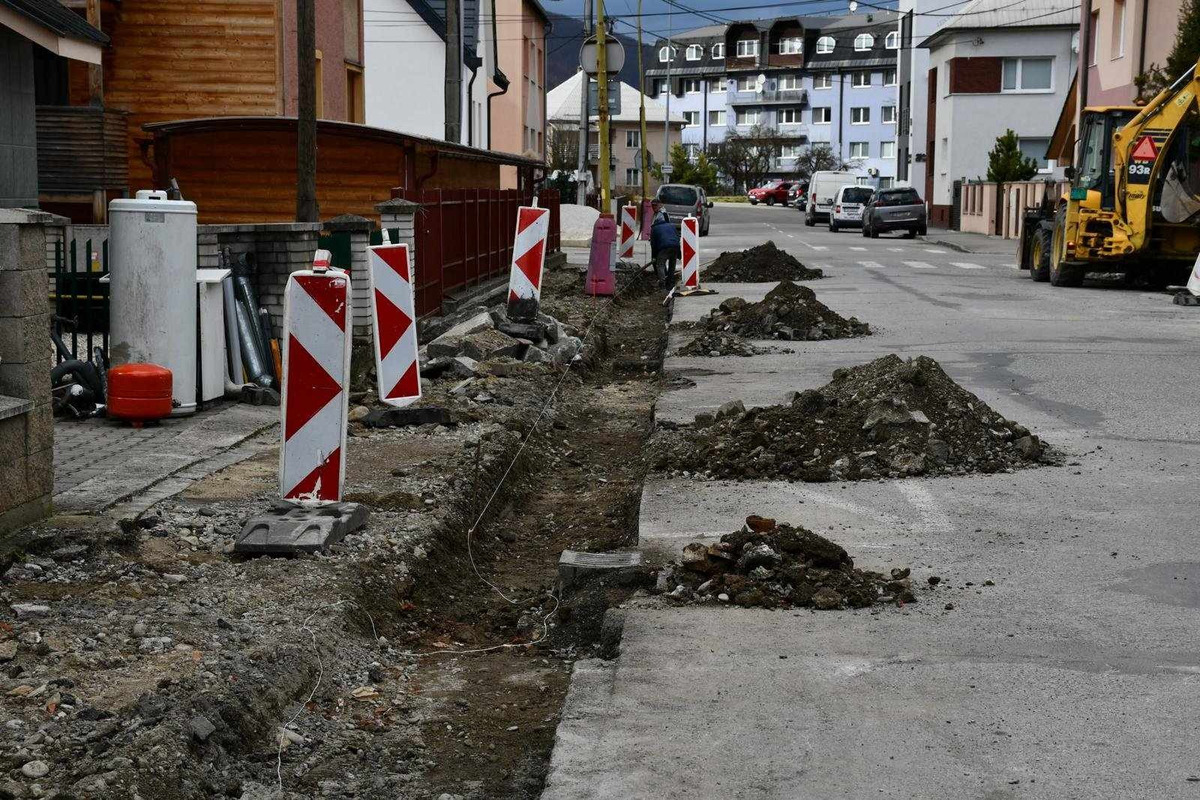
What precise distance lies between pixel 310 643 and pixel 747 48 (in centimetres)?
12759

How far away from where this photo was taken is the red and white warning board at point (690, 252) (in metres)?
23.8

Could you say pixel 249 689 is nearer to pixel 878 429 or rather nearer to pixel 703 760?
pixel 703 760

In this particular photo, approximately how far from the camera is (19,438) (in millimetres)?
6645

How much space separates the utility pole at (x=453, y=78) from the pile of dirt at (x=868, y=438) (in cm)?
1960

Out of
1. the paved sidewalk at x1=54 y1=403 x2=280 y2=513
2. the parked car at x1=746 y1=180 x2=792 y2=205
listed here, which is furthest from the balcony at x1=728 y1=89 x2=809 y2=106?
the paved sidewalk at x1=54 y1=403 x2=280 y2=513

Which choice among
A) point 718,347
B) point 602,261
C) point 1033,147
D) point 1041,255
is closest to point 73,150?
point 602,261

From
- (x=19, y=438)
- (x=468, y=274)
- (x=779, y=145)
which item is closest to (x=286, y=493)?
(x=19, y=438)

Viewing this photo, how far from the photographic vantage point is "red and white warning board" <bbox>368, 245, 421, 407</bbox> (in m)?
10.5

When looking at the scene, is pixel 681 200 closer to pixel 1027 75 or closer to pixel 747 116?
pixel 1027 75

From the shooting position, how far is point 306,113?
1585 cm

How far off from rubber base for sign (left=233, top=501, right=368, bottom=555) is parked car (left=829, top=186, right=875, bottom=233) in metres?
49.7

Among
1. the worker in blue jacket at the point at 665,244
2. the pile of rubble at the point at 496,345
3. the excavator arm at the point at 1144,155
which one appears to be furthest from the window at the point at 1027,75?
the pile of rubble at the point at 496,345

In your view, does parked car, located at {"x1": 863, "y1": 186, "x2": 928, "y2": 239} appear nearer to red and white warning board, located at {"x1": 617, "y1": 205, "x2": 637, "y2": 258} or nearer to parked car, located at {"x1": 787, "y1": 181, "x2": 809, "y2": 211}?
red and white warning board, located at {"x1": 617, "y1": 205, "x2": 637, "y2": 258}

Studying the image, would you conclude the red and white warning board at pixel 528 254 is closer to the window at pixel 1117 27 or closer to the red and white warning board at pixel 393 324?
the red and white warning board at pixel 393 324
